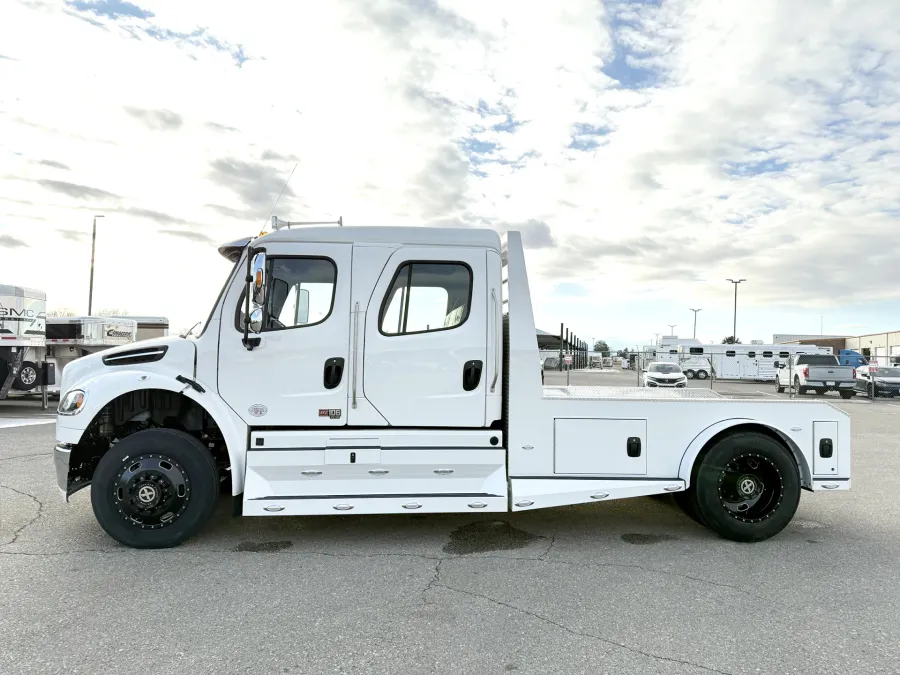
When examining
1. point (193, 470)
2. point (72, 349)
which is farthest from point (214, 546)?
point (72, 349)

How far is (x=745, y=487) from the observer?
5.20 meters

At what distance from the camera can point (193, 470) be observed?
15.8ft

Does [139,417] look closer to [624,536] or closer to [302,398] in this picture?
[302,398]

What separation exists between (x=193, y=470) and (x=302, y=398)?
3.27 ft

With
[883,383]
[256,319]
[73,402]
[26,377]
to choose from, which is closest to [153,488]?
[73,402]

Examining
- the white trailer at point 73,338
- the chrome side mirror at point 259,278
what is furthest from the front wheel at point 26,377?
the chrome side mirror at point 259,278

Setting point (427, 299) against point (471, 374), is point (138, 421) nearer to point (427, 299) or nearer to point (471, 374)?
point (427, 299)

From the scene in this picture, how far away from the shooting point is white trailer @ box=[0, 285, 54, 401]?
45.6 feet

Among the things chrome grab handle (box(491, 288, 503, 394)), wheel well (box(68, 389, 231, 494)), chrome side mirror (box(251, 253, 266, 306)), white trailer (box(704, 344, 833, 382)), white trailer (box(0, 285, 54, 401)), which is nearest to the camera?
chrome side mirror (box(251, 253, 266, 306))

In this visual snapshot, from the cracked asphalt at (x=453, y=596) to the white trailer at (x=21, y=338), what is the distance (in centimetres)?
987

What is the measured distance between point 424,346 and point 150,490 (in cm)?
240

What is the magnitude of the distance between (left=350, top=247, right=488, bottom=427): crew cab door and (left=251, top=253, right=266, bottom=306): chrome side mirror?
0.81 m

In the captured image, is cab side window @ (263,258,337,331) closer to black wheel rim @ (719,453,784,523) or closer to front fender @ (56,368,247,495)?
front fender @ (56,368,247,495)

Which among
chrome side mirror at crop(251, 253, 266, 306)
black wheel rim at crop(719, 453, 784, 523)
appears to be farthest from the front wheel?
black wheel rim at crop(719, 453, 784, 523)
